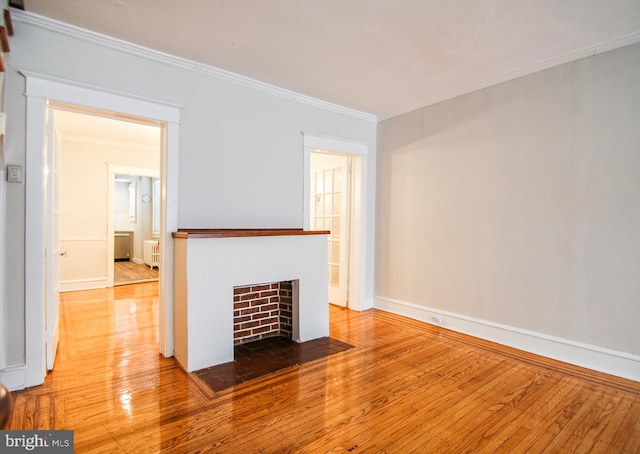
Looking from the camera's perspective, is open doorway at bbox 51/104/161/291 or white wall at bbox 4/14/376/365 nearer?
white wall at bbox 4/14/376/365

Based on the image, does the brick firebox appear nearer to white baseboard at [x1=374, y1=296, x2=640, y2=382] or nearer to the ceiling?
white baseboard at [x1=374, y1=296, x2=640, y2=382]

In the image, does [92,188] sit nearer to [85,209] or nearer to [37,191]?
[85,209]

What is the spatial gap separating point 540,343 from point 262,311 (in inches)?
103

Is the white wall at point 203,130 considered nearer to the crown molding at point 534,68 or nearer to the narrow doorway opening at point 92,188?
the crown molding at point 534,68

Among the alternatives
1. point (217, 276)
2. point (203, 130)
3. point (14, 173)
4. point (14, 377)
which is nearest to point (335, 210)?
point (203, 130)

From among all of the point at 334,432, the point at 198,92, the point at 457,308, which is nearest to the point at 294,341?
the point at 334,432

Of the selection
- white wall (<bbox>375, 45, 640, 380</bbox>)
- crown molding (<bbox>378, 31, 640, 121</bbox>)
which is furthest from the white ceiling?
white wall (<bbox>375, 45, 640, 380</bbox>)

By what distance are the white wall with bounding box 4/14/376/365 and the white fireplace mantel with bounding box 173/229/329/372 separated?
41cm

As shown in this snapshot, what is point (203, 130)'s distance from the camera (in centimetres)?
307

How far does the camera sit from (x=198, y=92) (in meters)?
3.04

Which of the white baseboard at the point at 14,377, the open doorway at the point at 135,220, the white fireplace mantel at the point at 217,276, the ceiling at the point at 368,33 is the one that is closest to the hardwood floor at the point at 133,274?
the open doorway at the point at 135,220

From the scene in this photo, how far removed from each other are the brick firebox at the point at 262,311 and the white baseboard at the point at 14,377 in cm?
153

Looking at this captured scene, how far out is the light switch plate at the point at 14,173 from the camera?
229cm

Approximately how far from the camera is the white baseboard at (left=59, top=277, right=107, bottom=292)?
5.54m
